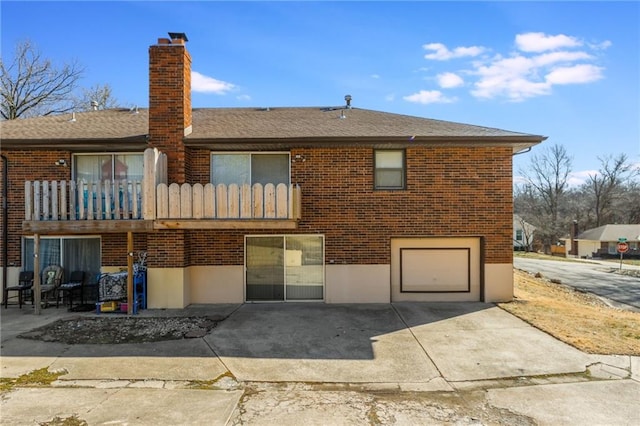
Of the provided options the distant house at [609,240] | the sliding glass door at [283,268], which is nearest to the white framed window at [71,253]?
the sliding glass door at [283,268]

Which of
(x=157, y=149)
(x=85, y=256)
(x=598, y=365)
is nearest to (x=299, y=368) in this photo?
(x=598, y=365)

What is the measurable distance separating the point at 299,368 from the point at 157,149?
6422 mm

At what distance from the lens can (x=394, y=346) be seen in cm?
661

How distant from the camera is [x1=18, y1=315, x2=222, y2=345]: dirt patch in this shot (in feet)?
22.9

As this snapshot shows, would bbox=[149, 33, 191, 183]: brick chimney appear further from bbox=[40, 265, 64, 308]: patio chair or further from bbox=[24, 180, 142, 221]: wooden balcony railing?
bbox=[40, 265, 64, 308]: patio chair

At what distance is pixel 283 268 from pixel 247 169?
2803 millimetres

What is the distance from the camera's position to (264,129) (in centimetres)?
1030

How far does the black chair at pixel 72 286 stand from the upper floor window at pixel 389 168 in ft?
26.5

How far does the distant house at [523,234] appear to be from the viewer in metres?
50.4

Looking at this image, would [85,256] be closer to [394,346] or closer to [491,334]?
[394,346]

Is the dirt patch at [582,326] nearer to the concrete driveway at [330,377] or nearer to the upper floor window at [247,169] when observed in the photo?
the concrete driveway at [330,377]

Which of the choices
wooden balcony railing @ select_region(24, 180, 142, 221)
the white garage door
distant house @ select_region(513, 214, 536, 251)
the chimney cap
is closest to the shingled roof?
wooden balcony railing @ select_region(24, 180, 142, 221)

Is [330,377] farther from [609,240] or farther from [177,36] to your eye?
[609,240]

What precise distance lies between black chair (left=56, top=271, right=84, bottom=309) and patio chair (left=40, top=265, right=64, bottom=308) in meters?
0.16
